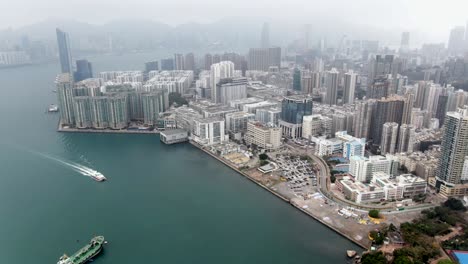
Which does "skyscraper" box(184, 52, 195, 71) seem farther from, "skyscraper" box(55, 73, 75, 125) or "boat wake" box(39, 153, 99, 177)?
"boat wake" box(39, 153, 99, 177)

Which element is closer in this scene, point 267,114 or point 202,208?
point 202,208

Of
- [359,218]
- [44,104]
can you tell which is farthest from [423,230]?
[44,104]

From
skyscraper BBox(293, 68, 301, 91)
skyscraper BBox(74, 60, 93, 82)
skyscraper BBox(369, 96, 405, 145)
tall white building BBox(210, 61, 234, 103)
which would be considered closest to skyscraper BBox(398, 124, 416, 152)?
skyscraper BBox(369, 96, 405, 145)

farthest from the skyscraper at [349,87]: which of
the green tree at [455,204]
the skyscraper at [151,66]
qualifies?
the skyscraper at [151,66]

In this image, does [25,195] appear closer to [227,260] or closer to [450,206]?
[227,260]

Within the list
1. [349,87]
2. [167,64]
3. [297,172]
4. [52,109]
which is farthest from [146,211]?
[167,64]

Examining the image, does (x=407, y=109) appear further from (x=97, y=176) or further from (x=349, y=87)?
(x=97, y=176)
